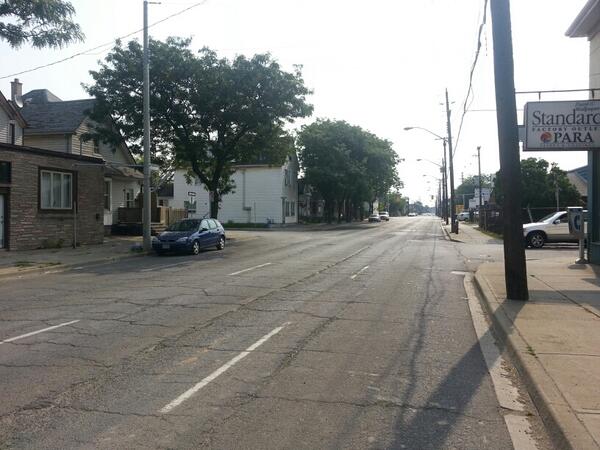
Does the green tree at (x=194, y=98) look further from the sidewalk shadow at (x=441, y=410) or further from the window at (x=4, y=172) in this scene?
the sidewalk shadow at (x=441, y=410)

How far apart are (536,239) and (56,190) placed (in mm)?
20702

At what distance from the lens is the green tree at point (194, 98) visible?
27125mm

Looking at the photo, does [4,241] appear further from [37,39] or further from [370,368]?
[370,368]

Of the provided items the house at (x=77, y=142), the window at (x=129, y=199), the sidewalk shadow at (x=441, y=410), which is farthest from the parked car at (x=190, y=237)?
the sidewalk shadow at (x=441, y=410)

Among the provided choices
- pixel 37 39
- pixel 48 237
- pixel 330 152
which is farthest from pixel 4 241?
pixel 330 152

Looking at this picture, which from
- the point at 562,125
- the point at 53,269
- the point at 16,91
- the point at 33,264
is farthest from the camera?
the point at 16,91

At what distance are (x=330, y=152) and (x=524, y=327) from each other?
53676 millimetres

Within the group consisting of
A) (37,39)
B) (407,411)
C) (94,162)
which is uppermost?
(37,39)

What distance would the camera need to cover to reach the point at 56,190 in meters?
23.0

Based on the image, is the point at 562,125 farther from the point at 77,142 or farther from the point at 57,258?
the point at 77,142

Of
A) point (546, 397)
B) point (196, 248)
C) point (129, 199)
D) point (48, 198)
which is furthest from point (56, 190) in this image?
point (546, 397)

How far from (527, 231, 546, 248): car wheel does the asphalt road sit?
1454cm

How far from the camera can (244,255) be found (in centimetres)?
Result: 2148

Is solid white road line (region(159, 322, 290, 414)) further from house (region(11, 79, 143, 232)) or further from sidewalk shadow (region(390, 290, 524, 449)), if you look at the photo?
house (region(11, 79, 143, 232))
